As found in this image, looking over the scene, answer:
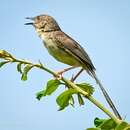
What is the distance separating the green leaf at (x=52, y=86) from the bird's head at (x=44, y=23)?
12.5 ft

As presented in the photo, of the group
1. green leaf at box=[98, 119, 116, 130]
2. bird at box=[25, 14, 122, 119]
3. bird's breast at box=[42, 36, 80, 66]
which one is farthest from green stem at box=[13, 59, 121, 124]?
bird's breast at box=[42, 36, 80, 66]

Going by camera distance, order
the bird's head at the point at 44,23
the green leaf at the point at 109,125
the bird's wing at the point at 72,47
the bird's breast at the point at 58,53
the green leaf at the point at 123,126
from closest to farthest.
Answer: the green leaf at the point at 123,126, the green leaf at the point at 109,125, the bird's wing at the point at 72,47, the bird's breast at the point at 58,53, the bird's head at the point at 44,23

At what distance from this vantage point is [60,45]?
5.94 metres

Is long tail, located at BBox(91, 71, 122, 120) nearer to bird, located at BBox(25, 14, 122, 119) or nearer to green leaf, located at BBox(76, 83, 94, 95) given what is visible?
bird, located at BBox(25, 14, 122, 119)

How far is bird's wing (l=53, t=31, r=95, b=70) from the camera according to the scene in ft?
16.0

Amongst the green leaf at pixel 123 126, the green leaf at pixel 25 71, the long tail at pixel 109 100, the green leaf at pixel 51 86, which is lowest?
the green leaf at pixel 123 126

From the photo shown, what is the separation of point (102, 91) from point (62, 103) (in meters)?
1.03

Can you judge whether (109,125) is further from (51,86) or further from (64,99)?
(51,86)

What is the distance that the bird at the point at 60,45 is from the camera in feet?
16.0

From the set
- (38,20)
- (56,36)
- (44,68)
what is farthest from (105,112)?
(38,20)

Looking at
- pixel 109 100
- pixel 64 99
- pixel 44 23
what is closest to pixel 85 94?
pixel 64 99

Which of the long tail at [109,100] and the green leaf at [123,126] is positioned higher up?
the long tail at [109,100]

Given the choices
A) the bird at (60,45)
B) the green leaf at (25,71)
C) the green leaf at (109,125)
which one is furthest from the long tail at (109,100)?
the green leaf at (25,71)

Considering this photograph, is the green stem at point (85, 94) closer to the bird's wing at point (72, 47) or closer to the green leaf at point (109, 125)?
the green leaf at point (109, 125)
